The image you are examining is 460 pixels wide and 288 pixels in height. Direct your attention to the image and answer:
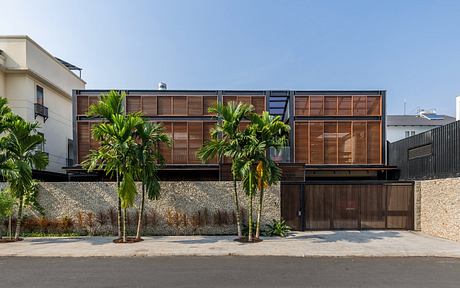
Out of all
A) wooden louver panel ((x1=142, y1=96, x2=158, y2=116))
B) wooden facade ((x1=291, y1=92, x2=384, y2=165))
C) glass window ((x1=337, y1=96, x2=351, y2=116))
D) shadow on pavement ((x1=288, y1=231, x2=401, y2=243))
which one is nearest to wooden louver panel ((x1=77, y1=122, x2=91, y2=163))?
wooden louver panel ((x1=142, y1=96, x2=158, y2=116))

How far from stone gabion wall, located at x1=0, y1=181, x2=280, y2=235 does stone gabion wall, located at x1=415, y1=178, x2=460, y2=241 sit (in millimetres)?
6574

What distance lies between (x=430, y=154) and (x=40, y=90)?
2314 cm

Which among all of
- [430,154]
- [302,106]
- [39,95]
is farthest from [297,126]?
[39,95]

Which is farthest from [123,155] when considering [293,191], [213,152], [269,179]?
[293,191]

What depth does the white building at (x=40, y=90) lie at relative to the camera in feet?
58.8

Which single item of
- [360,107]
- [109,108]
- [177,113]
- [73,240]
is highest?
[360,107]

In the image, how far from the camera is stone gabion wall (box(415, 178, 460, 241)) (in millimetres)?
10031

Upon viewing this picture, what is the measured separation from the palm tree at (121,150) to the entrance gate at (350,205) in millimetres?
6115

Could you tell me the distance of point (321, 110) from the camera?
1647 centimetres

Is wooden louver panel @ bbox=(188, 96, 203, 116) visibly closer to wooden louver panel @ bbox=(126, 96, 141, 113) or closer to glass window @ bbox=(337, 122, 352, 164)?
wooden louver panel @ bbox=(126, 96, 141, 113)

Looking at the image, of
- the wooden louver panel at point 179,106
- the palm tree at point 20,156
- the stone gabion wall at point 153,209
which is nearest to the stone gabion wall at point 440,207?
the stone gabion wall at point 153,209

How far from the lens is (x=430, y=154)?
12.1m

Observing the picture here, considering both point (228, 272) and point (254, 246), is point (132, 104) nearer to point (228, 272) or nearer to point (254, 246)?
point (254, 246)

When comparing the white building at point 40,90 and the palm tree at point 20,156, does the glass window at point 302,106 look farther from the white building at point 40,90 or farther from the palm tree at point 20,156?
the white building at point 40,90
